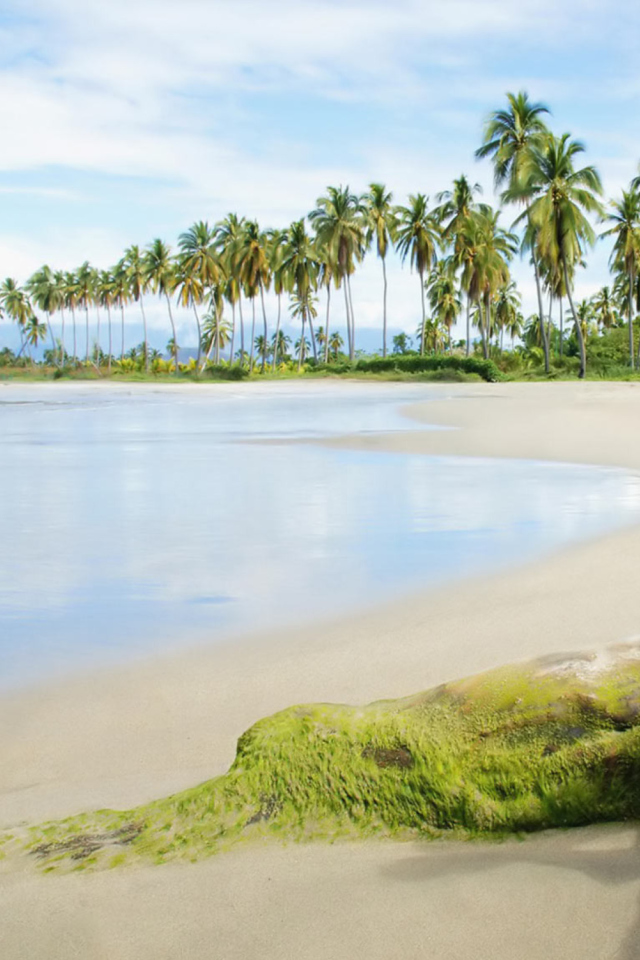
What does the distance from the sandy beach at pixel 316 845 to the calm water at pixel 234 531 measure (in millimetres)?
552

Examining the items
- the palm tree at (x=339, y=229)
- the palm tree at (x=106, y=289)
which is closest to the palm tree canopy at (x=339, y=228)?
the palm tree at (x=339, y=229)

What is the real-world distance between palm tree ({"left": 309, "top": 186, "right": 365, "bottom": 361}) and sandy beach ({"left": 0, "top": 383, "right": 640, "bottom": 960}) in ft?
171

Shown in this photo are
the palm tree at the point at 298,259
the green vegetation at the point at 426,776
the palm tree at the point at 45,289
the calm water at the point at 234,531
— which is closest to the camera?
the green vegetation at the point at 426,776

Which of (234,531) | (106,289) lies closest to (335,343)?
(106,289)

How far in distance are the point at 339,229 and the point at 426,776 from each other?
56.7 metres

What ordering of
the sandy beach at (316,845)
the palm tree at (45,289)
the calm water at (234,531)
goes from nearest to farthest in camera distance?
1. the sandy beach at (316,845)
2. the calm water at (234,531)
3. the palm tree at (45,289)

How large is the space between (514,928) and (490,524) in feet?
20.0

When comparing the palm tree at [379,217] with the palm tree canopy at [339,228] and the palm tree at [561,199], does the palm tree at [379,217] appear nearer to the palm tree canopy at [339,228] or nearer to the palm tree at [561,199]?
the palm tree canopy at [339,228]

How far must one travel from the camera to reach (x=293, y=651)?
4.54 meters

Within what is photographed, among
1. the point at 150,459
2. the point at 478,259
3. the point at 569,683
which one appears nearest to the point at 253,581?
the point at 569,683

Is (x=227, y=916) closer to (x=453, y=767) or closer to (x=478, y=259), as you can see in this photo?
(x=453, y=767)

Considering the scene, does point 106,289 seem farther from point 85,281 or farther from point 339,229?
point 339,229

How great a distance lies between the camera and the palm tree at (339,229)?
186 ft

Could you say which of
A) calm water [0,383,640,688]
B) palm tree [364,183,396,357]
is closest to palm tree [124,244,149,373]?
palm tree [364,183,396,357]
